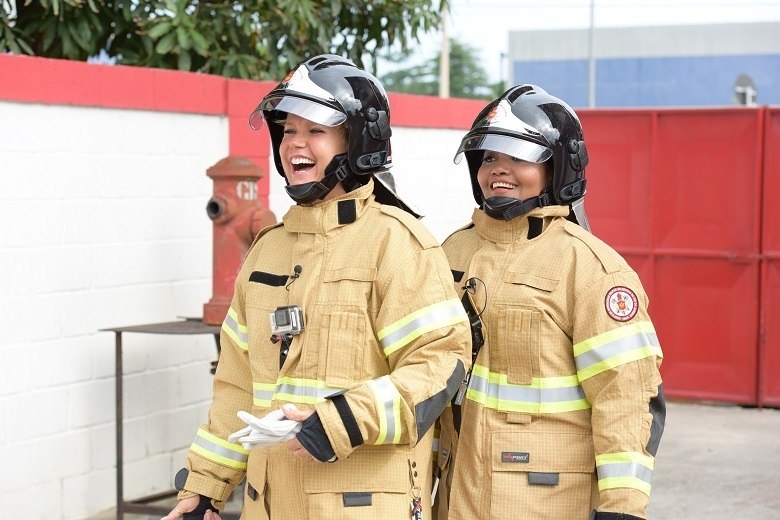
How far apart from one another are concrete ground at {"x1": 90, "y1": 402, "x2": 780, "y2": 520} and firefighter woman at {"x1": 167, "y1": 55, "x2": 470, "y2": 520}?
8.81 feet

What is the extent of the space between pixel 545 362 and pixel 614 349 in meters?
0.20

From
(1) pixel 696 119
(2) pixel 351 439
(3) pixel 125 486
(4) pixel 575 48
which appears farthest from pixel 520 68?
(2) pixel 351 439

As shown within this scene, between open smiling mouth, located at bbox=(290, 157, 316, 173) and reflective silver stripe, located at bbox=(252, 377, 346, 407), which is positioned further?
open smiling mouth, located at bbox=(290, 157, 316, 173)

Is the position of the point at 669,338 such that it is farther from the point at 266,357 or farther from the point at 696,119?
the point at 266,357

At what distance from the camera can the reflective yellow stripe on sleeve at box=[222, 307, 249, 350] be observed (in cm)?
340

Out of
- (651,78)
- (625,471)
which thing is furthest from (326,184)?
(651,78)

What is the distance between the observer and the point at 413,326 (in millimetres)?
3094

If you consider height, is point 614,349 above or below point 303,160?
below

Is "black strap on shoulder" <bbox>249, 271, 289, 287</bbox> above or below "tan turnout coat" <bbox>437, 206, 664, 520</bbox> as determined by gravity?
above

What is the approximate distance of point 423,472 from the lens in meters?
3.25

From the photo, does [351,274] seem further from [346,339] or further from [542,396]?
[542,396]

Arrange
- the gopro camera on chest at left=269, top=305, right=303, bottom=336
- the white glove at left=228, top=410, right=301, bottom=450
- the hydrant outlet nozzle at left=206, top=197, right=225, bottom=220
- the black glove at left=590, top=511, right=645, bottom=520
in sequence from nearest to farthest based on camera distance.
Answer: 1. the white glove at left=228, top=410, right=301, bottom=450
2. the gopro camera on chest at left=269, top=305, right=303, bottom=336
3. the black glove at left=590, top=511, right=645, bottom=520
4. the hydrant outlet nozzle at left=206, top=197, right=225, bottom=220

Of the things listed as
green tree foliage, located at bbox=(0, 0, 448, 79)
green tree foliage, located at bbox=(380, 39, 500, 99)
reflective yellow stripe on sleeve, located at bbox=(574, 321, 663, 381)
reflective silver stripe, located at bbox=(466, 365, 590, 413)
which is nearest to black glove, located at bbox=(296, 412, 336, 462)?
reflective silver stripe, located at bbox=(466, 365, 590, 413)

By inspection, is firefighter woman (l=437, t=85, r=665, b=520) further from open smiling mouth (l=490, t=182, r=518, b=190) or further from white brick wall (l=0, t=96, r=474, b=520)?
white brick wall (l=0, t=96, r=474, b=520)
